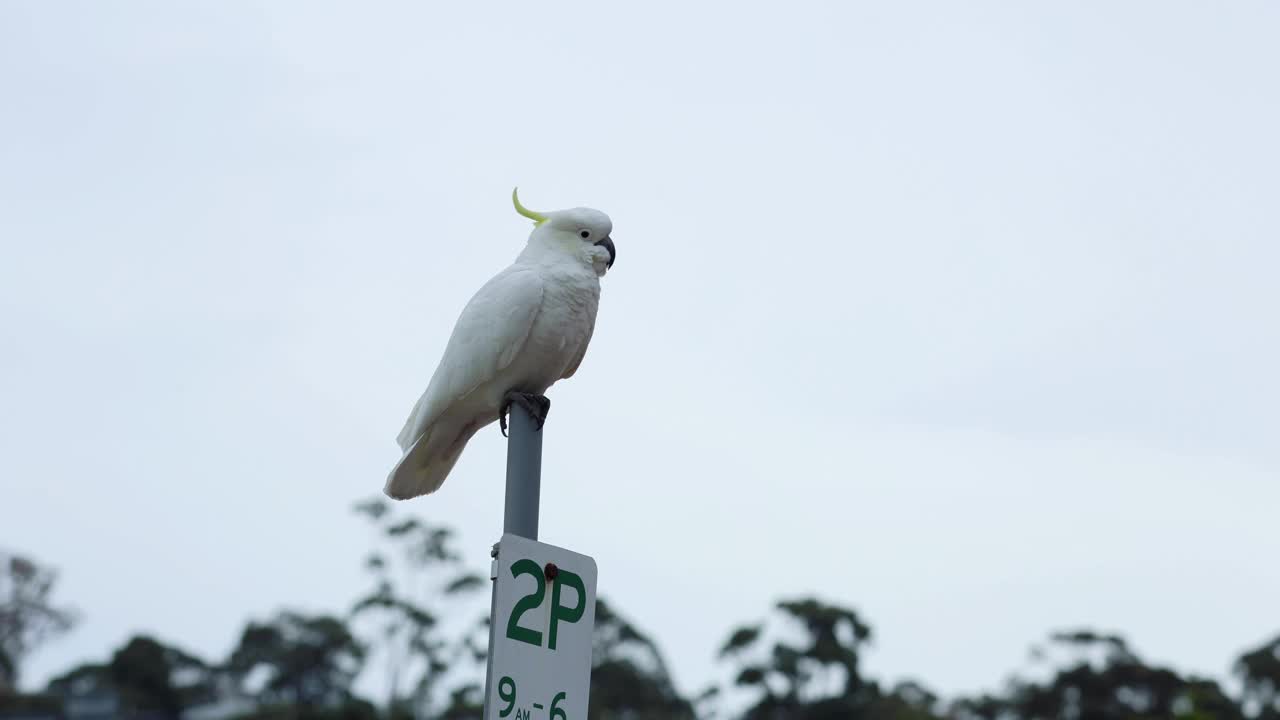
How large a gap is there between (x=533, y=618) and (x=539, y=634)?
33mm

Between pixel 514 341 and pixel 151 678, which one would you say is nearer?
pixel 514 341

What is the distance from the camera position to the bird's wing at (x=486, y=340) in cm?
345

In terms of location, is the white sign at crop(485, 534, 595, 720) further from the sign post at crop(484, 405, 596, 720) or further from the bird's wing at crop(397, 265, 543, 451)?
the bird's wing at crop(397, 265, 543, 451)

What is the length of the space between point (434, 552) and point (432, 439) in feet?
56.9

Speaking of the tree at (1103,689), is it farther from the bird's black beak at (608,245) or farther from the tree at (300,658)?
the bird's black beak at (608,245)

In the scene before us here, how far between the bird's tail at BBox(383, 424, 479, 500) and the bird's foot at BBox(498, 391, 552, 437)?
14 cm

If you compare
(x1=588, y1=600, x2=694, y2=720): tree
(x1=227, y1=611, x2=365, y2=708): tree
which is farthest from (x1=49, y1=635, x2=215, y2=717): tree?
(x1=588, y1=600, x2=694, y2=720): tree

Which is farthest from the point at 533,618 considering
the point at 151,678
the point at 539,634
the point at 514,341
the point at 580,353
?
the point at 151,678

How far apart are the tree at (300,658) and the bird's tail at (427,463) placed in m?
18.3

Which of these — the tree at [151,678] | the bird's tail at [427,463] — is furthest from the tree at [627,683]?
the bird's tail at [427,463]

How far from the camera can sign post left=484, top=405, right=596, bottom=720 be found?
2.34 m

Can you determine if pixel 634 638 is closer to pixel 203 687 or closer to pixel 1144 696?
pixel 1144 696

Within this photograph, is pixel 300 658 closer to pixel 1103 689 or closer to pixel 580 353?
pixel 1103 689

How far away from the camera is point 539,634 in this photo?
2.43 m
